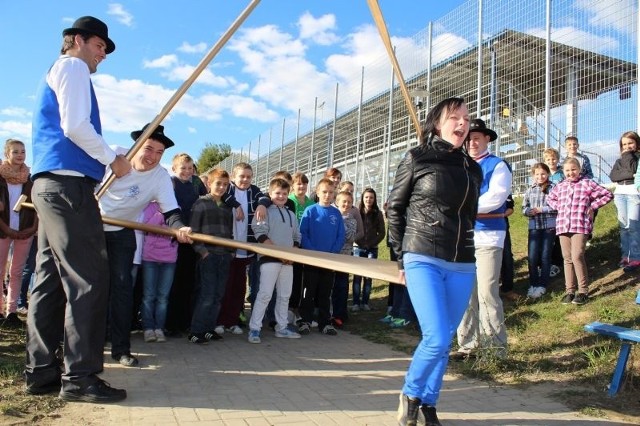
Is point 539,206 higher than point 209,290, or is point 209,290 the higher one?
point 539,206

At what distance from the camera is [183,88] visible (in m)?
4.67

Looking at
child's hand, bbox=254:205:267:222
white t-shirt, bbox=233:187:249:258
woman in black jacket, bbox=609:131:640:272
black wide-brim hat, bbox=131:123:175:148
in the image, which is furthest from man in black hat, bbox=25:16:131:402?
woman in black jacket, bbox=609:131:640:272

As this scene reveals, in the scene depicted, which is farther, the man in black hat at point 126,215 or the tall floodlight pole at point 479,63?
the tall floodlight pole at point 479,63

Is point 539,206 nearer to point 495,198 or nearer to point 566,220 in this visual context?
point 566,220

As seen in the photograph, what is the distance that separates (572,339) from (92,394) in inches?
175

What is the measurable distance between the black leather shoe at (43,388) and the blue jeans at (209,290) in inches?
86.3

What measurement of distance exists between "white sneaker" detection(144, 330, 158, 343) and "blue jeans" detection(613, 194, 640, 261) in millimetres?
5749

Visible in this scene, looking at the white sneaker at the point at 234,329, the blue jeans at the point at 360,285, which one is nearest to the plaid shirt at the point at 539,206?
the blue jeans at the point at 360,285

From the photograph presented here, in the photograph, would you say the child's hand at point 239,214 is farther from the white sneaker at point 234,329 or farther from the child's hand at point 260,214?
the white sneaker at point 234,329

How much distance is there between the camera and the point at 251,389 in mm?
4195

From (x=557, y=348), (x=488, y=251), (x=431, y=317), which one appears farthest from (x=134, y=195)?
(x=557, y=348)

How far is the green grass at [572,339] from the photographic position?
170 inches

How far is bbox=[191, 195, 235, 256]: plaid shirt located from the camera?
603 centimetres

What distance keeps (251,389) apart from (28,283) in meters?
4.37
